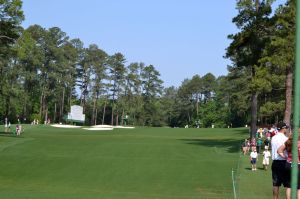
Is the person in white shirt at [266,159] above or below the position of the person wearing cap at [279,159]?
below

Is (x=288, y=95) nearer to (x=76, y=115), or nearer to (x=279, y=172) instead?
(x=279, y=172)

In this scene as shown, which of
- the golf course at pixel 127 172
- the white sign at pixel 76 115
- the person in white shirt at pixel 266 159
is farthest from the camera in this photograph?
the white sign at pixel 76 115

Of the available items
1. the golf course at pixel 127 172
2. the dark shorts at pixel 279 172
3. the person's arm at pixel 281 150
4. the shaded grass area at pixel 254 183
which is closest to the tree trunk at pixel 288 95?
the golf course at pixel 127 172

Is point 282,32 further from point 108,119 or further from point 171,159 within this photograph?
point 108,119

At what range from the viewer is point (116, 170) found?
30.1 meters

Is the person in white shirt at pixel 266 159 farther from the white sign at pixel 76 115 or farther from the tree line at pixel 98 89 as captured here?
the white sign at pixel 76 115

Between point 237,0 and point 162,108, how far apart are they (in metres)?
109

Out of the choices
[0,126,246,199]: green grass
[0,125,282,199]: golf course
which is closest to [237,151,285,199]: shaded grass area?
[0,125,282,199]: golf course

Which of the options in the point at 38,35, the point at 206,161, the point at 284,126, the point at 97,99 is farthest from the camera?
the point at 97,99

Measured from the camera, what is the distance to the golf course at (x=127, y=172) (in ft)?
73.5

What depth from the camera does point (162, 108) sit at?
483ft

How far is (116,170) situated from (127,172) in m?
0.93

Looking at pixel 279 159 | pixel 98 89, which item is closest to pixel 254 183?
pixel 279 159

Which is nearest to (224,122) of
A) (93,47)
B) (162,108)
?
(162,108)
